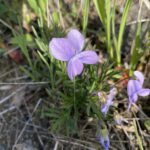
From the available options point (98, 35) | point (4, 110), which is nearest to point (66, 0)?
point (98, 35)

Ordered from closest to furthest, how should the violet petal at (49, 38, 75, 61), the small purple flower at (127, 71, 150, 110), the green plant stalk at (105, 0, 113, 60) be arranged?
the violet petal at (49, 38, 75, 61) < the small purple flower at (127, 71, 150, 110) < the green plant stalk at (105, 0, 113, 60)

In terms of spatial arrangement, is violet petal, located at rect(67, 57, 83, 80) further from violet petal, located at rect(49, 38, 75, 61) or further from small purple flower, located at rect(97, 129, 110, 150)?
small purple flower, located at rect(97, 129, 110, 150)

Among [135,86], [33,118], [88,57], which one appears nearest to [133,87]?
[135,86]

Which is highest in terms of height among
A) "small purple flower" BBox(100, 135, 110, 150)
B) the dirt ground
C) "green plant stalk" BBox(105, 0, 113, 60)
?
"green plant stalk" BBox(105, 0, 113, 60)

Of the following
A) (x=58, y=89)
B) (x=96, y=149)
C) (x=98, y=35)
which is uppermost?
(x=98, y=35)

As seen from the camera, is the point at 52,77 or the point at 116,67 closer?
the point at 52,77

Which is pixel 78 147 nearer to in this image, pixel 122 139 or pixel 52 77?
pixel 122 139

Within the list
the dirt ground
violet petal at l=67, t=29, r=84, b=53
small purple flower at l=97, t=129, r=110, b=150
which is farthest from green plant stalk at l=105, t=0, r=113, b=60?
small purple flower at l=97, t=129, r=110, b=150

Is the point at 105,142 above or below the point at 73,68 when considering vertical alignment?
below

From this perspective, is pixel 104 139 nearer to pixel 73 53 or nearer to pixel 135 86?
pixel 135 86
